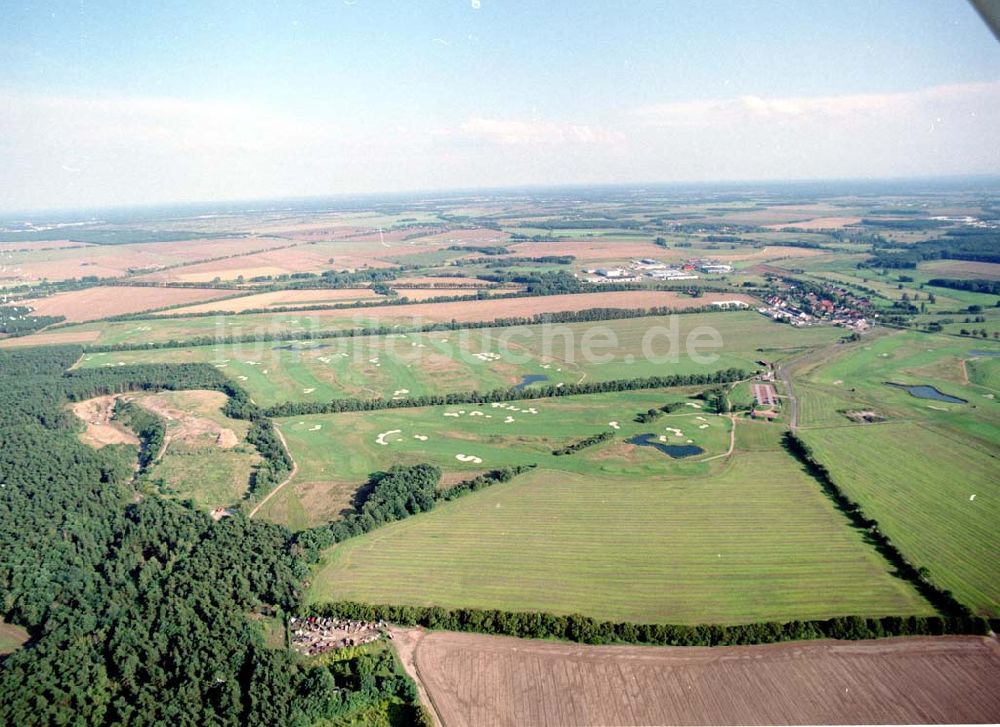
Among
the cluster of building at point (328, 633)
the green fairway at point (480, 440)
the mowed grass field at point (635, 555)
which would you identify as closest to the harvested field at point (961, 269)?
the green fairway at point (480, 440)

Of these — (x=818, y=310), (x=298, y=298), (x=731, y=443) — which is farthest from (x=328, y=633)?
(x=298, y=298)

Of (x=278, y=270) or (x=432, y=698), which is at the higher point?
(x=278, y=270)

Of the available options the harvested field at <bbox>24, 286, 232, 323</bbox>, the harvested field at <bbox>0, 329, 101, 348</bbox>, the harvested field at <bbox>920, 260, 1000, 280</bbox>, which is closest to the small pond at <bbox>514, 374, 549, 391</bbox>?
the harvested field at <bbox>0, 329, 101, 348</bbox>

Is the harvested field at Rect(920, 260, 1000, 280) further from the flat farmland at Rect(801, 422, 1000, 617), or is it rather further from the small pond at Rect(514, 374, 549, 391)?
the small pond at Rect(514, 374, 549, 391)

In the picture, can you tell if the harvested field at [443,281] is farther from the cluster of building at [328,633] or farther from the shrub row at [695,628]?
the shrub row at [695,628]

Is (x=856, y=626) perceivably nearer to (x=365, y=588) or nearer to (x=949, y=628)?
(x=949, y=628)

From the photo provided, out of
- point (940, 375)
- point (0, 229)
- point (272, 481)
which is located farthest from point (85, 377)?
point (0, 229)
